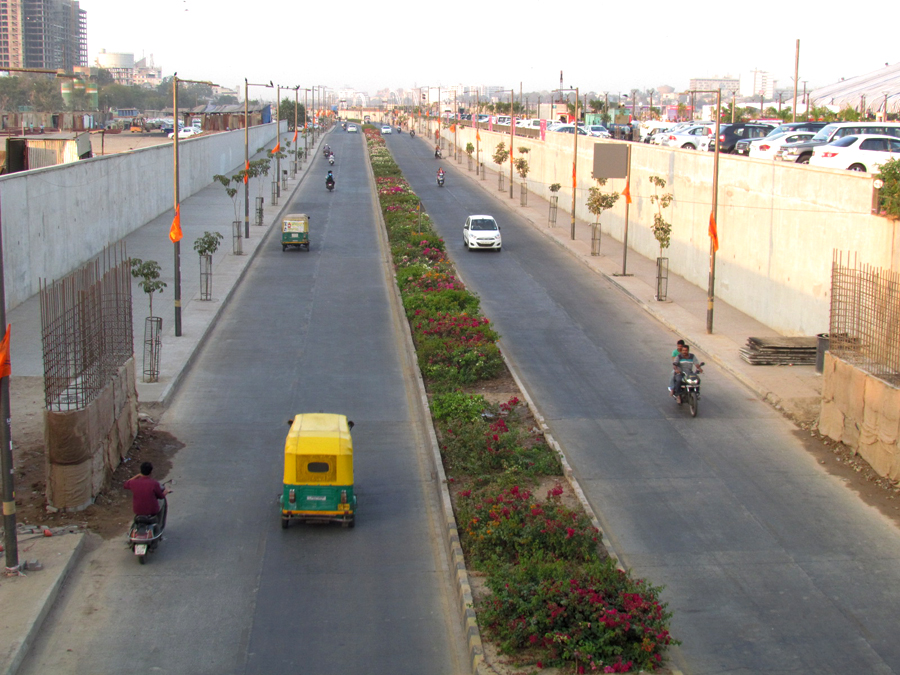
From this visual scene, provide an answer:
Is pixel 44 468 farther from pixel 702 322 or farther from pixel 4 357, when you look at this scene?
pixel 702 322

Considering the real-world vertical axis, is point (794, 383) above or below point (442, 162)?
below

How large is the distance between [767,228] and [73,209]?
2307 centimetres

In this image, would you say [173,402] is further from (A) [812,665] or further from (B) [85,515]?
(A) [812,665]

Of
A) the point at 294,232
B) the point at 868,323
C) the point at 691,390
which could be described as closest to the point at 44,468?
the point at 691,390

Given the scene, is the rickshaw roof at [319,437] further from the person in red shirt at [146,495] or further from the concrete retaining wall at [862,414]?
the concrete retaining wall at [862,414]

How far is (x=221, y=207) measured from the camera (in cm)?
5619

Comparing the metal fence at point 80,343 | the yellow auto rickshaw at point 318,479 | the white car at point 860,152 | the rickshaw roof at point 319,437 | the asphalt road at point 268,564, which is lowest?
the asphalt road at point 268,564

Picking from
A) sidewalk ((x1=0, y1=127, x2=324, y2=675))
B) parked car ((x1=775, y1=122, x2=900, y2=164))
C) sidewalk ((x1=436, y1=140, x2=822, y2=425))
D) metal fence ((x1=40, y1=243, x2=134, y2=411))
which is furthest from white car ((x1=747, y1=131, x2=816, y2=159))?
metal fence ((x1=40, y1=243, x2=134, y2=411))

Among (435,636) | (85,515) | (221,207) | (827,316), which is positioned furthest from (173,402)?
(221,207)

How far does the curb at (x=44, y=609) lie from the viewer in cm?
992

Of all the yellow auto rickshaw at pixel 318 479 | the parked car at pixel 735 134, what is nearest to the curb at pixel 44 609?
the yellow auto rickshaw at pixel 318 479

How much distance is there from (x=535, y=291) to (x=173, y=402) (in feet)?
52.4

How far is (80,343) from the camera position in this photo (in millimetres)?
14297

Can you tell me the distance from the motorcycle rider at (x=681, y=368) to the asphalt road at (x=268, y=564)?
18.4 ft
